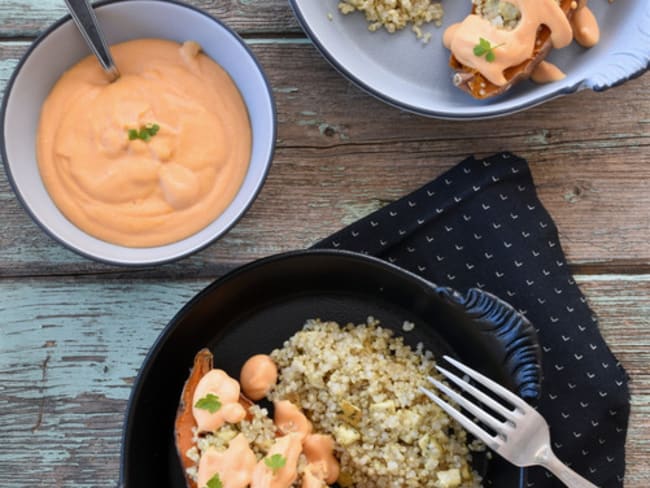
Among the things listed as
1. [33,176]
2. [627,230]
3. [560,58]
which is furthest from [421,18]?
[33,176]

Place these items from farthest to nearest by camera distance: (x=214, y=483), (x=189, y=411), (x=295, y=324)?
(x=295, y=324) → (x=189, y=411) → (x=214, y=483)

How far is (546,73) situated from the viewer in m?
1.59

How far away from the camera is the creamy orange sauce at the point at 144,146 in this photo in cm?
140

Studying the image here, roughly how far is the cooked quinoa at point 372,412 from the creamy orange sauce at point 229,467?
6.3 inches

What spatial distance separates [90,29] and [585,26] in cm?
93

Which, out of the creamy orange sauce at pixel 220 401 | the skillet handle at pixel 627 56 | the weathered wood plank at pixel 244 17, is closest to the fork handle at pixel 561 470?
the creamy orange sauce at pixel 220 401

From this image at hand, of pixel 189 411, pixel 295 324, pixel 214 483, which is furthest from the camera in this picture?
pixel 295 324

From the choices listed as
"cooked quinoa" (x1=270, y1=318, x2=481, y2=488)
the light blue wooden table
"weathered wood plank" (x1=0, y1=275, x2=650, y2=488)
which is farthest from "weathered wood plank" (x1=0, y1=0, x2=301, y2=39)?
"cooked quinoa" (x1=270, y1=318, x2=481, y2=488)

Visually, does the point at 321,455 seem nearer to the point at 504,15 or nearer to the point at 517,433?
the point at 517,433

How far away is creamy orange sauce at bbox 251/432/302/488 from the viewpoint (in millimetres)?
1366

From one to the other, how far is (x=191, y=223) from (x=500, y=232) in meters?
0.61

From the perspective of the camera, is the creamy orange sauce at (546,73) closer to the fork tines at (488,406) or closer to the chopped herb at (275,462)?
the fork tines at (488,406)

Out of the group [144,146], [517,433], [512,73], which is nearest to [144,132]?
[144,146]

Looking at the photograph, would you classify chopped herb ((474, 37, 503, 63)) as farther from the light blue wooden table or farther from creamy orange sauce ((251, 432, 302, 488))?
creamy orange sauce ((251, 432, 302, 488))
